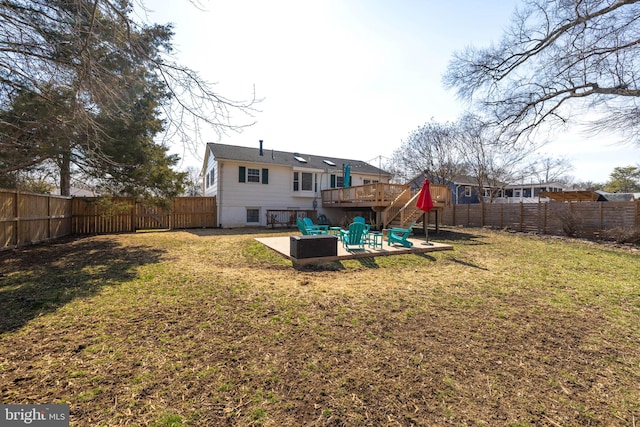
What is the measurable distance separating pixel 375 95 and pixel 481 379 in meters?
10.8

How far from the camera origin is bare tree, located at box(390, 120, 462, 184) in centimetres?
2553

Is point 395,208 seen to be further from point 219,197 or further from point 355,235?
point 219,197

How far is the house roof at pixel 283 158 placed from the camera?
1839cm

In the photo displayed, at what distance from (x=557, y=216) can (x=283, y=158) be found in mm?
16848

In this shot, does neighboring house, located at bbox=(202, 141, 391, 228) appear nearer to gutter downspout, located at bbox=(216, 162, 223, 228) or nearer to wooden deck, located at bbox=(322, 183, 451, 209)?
gutter downspout, located at bbox=(216, 162, 223, 228)

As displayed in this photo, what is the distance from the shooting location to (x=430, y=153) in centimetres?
2652

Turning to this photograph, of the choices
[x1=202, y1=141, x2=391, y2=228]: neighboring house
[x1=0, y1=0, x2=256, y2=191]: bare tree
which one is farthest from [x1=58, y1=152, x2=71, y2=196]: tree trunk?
[x1=202, y1=141, x2=391, y2=228]: neighboring house

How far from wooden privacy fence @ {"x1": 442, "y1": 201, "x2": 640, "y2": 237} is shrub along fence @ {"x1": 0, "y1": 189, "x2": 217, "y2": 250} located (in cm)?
1783

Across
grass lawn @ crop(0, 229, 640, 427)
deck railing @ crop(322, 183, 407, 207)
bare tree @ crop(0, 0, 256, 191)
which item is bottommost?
grass lawn @ crop(0, 229, 640, 427)

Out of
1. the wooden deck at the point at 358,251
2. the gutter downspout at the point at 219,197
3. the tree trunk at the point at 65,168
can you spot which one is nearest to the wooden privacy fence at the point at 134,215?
the gutter downspout at the point at 219,197

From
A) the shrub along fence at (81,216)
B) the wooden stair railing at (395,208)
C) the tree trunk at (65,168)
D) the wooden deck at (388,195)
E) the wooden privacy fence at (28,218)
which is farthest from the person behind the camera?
the wooden deck at (388,195)

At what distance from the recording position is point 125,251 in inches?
354

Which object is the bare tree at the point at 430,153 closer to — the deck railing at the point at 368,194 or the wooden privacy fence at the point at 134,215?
the deck railing at the point at 368,194

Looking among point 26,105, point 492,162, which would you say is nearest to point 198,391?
Answer: point 26,105
